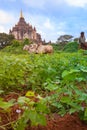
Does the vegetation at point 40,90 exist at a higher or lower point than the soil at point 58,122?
higher

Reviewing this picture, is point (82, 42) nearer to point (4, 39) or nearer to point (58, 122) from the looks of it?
point (58, 122)

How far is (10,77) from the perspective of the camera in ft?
8.38

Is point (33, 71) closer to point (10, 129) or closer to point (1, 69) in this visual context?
point (1, 69)

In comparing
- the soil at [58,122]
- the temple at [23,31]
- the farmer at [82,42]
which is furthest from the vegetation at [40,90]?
the temple at [23,31]

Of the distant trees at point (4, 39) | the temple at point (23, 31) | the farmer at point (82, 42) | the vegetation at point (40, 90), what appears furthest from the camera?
the temple at point (23, 31)

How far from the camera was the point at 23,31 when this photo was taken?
43.2 metres

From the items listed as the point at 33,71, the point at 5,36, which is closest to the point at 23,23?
the point at 5,36

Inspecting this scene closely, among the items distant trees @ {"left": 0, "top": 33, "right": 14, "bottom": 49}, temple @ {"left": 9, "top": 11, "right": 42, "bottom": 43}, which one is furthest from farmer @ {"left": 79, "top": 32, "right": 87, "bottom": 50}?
temple @ {"left": 9, "top": 11, "right": 42, "bottom": 43}

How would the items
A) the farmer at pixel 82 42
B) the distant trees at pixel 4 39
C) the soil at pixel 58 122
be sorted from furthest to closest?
1. the distant trees at pixel 4 39
2. the farmer at pixel 82 42
3. the soil at pixel 58 122

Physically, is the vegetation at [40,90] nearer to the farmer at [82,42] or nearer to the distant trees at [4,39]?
the farmer at [82,42]

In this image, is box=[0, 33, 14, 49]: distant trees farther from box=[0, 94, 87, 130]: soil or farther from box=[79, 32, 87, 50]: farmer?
box=[0, 94, 87, 130]: soil

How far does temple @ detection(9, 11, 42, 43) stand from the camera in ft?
138

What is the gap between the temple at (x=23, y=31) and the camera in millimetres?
42188

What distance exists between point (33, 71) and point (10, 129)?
4.67 feet
